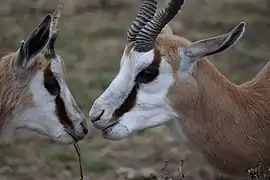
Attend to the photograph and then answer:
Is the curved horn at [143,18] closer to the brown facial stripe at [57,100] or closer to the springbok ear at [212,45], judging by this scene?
the springbok ear at [212,45]

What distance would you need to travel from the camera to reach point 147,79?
19.7 ft

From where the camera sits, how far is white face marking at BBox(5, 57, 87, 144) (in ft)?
19.9

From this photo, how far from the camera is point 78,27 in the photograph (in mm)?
10859

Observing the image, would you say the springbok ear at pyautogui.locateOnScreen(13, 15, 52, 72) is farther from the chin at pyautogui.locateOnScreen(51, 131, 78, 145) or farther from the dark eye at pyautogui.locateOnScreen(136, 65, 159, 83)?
the dark eye at pyautogui.locateOnScreen(136, 65, 159, 83)

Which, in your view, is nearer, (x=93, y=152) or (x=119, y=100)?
(x=119, y=100)

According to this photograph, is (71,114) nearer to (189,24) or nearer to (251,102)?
(251,102)

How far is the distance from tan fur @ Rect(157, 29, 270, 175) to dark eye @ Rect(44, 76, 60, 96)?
29.0 inches

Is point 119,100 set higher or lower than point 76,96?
higher

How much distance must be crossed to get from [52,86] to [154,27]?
79 cm

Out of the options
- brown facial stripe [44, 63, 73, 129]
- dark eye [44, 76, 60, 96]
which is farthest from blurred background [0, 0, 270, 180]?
dark eye [44, 76, 60, 96]

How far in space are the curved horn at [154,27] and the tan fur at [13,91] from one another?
26.3 inches

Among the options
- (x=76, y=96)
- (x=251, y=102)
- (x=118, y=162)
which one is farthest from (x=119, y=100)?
(x=76, y=96)

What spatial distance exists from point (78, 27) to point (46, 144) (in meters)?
2.93

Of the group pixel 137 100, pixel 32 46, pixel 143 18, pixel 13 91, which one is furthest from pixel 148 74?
pixel 13 91
